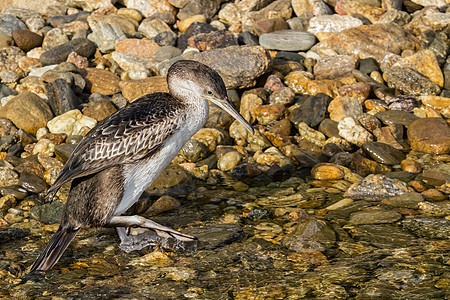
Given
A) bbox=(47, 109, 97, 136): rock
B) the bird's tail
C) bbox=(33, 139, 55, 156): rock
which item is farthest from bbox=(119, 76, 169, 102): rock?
the bird's tail

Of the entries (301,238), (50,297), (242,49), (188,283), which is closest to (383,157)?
(301,238)

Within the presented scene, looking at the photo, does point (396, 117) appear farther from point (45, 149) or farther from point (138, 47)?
point (45, 149)

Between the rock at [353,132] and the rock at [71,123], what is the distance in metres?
4.17

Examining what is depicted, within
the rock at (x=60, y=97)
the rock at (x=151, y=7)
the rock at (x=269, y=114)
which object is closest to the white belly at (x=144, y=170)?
the rock at (x=269, y=114)

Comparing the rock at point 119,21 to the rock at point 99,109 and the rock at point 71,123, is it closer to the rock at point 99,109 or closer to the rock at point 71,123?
the rock at point 99,109

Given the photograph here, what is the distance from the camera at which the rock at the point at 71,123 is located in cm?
924

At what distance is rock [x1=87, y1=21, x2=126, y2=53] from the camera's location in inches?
475

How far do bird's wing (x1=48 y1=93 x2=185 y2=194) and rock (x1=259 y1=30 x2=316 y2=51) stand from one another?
646cm

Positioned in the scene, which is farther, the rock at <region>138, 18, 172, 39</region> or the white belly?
the rock at <region>138, 18, 172, 39</region>

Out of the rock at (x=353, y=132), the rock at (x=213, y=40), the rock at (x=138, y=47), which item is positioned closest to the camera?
the rock at (x=353, y=132)

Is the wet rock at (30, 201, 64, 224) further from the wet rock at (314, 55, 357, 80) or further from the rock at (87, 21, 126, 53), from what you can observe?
the wet rock at (314, 55, 357, 80)

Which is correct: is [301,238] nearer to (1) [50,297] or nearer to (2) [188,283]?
(2) [188,283]

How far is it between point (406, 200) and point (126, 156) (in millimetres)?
3619

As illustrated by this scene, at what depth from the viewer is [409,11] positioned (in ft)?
45.0
